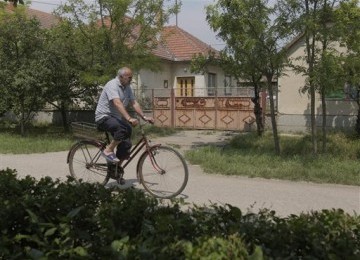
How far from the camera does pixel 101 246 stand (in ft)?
9.12

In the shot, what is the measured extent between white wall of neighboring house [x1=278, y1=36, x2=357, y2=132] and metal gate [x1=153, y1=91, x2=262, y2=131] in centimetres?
162

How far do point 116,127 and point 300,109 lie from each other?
12.8 m

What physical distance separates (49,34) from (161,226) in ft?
50.7

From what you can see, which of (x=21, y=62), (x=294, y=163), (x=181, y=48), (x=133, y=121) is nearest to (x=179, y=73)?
(x=181, y=48)

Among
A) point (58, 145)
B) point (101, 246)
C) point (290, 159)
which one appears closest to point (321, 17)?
point (290, 159)

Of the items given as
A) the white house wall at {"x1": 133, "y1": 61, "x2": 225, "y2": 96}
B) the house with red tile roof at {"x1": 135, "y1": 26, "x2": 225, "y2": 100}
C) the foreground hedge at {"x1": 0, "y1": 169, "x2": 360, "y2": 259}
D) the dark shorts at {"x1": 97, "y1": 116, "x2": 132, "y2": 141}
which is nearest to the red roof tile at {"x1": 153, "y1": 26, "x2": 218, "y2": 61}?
the house with red tile roof at {"x1": 135, "y1": 26, "x2": 225, "y2": 100}

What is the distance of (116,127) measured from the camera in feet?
24.2

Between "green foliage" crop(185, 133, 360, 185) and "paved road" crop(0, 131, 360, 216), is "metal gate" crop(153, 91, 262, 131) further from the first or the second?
"paved road" crop(0, 131, 360, 216)

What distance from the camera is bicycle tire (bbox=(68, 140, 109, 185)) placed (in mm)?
7898

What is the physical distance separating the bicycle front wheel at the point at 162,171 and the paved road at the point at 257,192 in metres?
0.25

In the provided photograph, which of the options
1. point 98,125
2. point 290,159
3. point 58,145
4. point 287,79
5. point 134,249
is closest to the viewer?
point 134,249

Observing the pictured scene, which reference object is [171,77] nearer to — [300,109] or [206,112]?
[206,112]

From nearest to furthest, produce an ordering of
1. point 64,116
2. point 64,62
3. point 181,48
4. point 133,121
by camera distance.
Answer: point 133,121, point 64,62, point 64,116, point 181,48

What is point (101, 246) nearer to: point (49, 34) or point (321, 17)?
point (321, 17)
